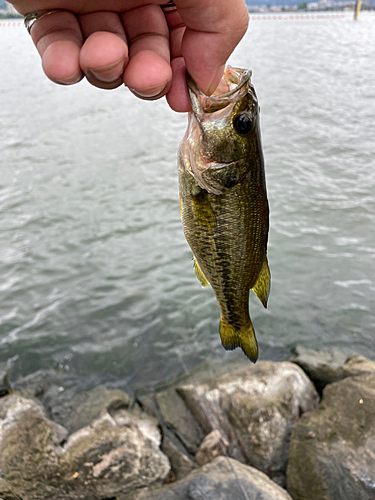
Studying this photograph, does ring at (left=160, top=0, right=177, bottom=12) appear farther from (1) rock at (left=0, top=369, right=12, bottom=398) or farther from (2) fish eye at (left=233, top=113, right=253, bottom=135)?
(1) rock at (left=0, top=369, right=12, bottom=398)

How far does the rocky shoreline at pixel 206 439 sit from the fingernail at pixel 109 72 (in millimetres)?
3447

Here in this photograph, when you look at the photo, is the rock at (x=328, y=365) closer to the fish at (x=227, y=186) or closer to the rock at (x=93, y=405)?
the rock at (x=93, y=405)

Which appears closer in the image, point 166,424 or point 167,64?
point 167,64

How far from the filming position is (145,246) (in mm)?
8891

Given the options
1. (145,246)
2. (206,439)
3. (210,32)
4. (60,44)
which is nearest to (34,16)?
(60,44)

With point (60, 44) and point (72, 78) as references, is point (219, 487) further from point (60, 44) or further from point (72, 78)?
point (60, 44)

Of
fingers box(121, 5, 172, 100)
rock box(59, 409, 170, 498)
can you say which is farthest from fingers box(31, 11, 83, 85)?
rock box(59, 409, 170, 498)

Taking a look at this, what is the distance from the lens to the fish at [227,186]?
1.98m

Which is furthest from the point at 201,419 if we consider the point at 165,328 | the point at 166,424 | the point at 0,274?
the point at 0,274

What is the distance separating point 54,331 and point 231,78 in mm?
5763

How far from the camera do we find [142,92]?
68.4 inches

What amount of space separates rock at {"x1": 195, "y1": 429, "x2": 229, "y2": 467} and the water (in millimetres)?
1428

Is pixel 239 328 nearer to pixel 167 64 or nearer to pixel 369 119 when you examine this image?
pixel 167 64

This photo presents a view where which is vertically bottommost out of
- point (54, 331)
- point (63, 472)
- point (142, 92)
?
point (54, 331)
